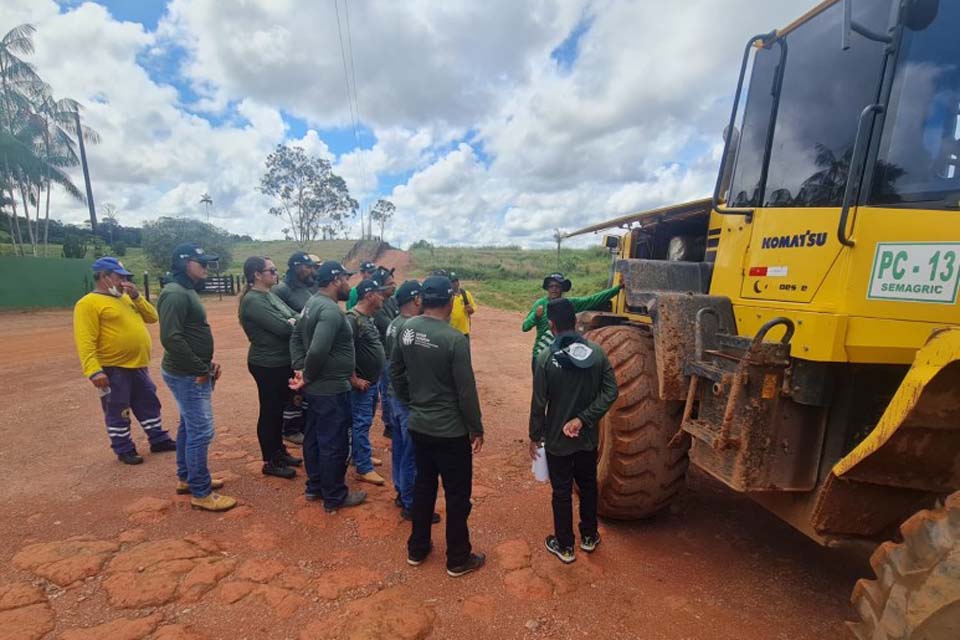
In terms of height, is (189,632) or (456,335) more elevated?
(456,335)

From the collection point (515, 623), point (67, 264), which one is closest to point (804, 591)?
point (515, 623)

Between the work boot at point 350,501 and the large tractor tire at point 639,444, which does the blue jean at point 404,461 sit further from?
the large tractor tire at point 639,444

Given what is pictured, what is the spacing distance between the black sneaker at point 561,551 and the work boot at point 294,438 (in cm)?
289

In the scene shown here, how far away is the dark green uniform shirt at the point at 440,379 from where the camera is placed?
2775mm

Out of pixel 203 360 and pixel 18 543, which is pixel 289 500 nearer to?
pixel 203 360

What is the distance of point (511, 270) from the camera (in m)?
37.1

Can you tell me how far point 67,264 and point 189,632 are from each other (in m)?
20.4

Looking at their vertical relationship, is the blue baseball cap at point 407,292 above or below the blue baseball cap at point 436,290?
below

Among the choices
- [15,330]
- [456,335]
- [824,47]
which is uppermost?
[824,47]

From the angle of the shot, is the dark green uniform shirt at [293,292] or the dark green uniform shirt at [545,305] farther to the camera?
the dark green uniform shirt at [293,292]

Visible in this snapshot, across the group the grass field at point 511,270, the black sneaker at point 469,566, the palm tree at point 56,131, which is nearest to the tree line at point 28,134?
the palm tree at point 56,131

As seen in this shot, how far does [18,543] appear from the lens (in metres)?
3.03

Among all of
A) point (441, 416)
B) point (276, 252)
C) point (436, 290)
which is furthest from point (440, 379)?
point (276, 252)

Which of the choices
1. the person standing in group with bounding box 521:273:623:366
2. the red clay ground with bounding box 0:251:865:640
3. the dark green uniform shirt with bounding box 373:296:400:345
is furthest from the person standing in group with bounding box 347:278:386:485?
the person standing in group with bounding box 521:273:623:366
